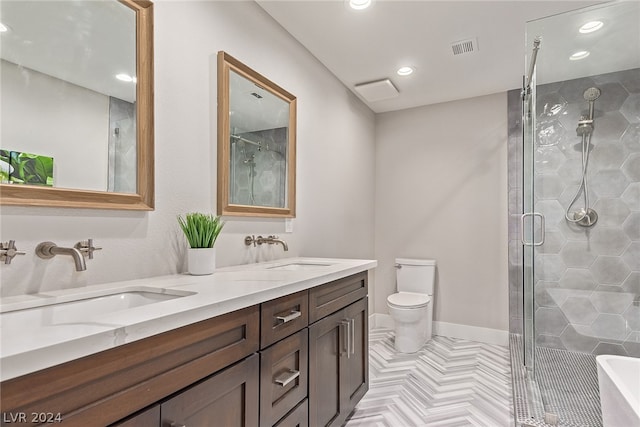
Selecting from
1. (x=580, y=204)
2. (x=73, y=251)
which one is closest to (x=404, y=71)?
(x=580, y=204)

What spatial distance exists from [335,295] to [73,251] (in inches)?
43.7

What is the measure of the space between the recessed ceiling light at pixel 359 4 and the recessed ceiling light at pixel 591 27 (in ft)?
4.82

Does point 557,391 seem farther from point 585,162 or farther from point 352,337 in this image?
point 585,162

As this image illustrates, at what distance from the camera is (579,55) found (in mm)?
2543

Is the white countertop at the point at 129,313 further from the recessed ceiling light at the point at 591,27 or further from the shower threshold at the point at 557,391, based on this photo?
the recessed ceiling light at the point at 591,27

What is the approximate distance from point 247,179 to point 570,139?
2570 mm

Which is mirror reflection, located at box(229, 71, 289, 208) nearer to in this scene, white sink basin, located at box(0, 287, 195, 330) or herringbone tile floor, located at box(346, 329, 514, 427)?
white sink basin, located at box(0, 287, 195, 330)

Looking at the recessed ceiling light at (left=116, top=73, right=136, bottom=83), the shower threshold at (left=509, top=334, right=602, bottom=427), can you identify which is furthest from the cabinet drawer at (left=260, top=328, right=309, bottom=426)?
the shower threshold at (left=509, top=334, right=602, bottom=427)

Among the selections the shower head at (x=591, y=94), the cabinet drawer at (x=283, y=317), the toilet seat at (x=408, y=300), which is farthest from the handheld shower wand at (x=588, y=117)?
the cabinet drawer at (x=283, y=317)

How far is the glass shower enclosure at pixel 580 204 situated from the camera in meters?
2.52

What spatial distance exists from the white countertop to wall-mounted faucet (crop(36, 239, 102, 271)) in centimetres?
12

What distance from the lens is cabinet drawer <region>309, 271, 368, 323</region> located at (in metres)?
1.54

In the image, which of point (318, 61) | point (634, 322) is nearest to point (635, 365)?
point (634, 322)

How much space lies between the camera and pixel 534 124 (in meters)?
2.61
